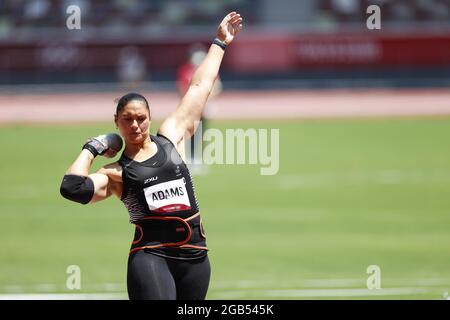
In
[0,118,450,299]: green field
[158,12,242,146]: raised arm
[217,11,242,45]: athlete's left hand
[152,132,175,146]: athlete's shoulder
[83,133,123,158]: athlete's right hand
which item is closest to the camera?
[83,133,123,158]: athlete's right hand

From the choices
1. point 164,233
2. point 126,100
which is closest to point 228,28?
point 126,100

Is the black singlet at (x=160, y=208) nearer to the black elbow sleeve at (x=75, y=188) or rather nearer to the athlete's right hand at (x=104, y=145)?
the athlete's right hand at (x=104, y=145)

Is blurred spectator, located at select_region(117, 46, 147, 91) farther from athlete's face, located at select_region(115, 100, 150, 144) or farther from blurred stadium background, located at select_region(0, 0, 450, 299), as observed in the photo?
athlete's face, located at select_region(115, 100, 150, 144)

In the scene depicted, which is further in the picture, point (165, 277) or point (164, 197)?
point (164, 197)

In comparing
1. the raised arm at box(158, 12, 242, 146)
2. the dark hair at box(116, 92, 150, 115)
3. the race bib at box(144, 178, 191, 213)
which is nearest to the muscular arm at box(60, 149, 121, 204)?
the race bib at box(144, 178, 191, 213)

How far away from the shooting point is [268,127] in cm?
3225

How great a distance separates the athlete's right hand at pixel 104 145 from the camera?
6.79m

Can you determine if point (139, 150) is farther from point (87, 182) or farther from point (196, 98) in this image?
point (196, 98)

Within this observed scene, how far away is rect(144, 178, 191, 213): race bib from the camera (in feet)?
22.5

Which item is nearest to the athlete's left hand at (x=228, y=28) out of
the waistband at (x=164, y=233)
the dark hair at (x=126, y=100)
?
the dark hair at (x=126, y=100)

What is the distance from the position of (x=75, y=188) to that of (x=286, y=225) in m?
10.1

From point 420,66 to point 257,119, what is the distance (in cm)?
1453

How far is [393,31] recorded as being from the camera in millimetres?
46375

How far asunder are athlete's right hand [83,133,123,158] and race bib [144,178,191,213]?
0.40 metres
